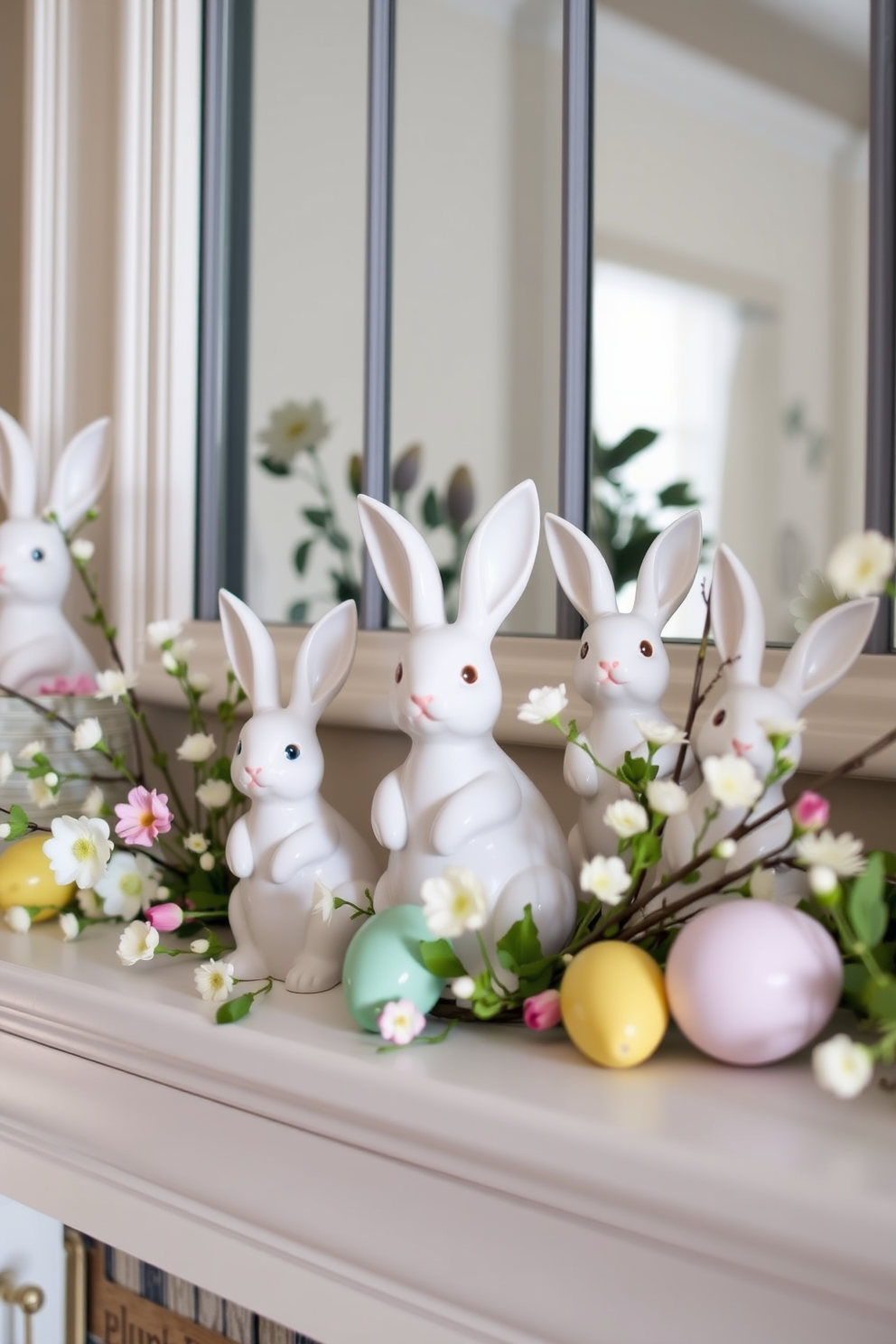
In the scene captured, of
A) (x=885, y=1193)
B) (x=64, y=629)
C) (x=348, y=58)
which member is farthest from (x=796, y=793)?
(x=348, y=58)

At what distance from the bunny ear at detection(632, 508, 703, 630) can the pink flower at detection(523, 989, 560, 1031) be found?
9.1 inches

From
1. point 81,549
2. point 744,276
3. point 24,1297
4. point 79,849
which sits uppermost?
point 744,276

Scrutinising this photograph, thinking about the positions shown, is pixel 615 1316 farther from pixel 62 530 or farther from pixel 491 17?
pixel 491 17

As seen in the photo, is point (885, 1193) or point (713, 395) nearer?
point (885, 1193)

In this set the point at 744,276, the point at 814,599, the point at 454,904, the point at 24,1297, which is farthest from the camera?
the point at 744,276

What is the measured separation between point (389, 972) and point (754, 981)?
185 millimetres

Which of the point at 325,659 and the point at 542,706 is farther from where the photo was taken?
the point at 325,659

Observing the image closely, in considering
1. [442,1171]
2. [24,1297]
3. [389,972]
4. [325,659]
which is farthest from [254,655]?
[24,1297]

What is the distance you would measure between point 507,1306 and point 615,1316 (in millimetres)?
58

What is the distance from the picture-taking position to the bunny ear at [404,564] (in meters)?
0.69

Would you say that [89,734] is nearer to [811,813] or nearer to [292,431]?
[811,813]

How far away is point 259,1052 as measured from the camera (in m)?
0.61

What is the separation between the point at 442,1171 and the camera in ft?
1.78

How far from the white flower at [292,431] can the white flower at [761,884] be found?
108 cm
